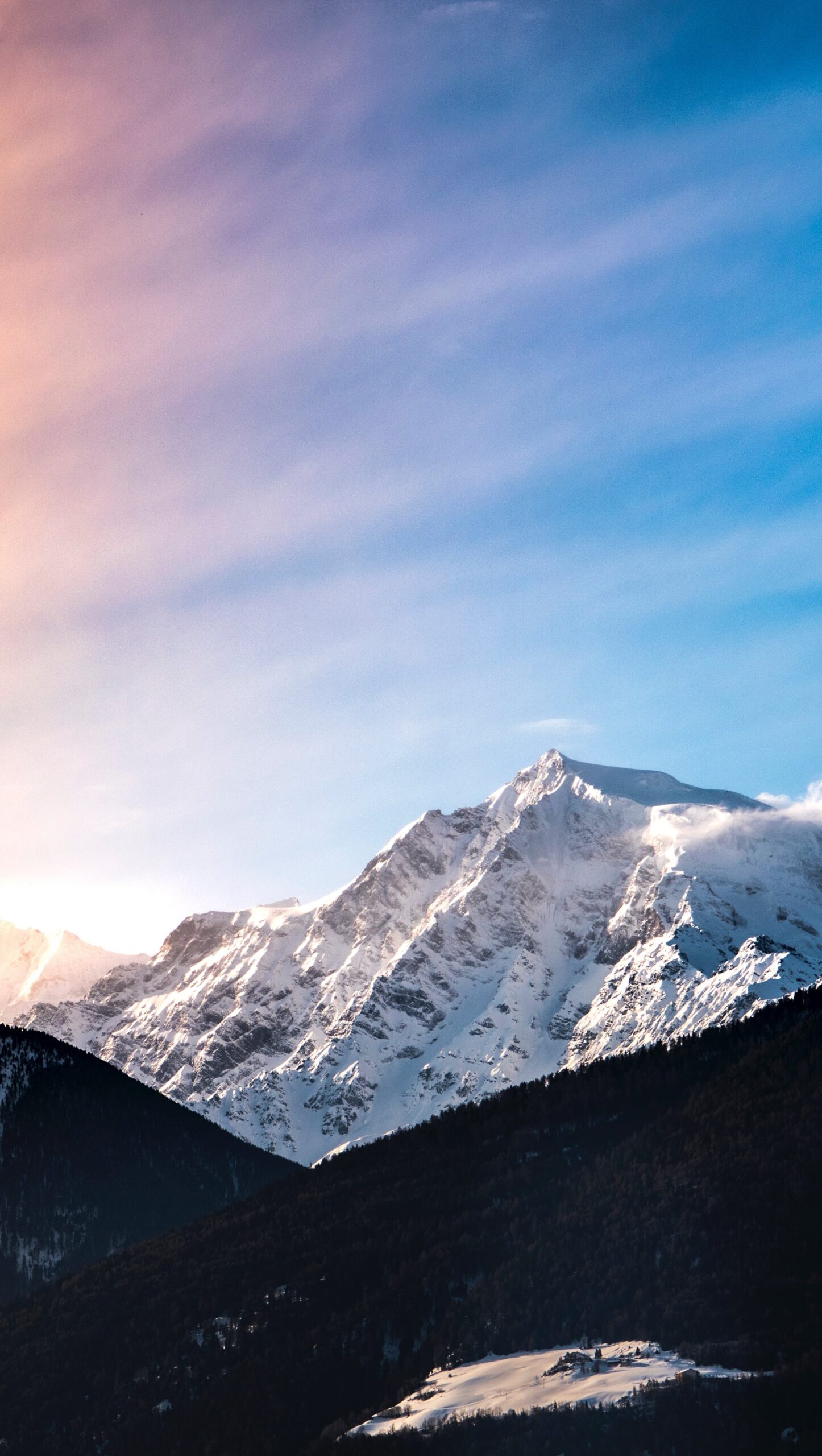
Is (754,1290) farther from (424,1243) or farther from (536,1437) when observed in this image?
(424,1243)

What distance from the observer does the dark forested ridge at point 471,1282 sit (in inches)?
5330

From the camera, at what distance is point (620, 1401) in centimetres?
11169

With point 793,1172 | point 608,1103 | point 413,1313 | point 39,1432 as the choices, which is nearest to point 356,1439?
point 413,1313

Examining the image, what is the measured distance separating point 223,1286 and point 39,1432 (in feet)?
90.5

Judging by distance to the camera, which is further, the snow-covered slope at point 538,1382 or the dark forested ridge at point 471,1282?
the dark forested ridge at point 471,1282

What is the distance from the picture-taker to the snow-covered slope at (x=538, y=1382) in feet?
383

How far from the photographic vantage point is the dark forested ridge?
5330 inches

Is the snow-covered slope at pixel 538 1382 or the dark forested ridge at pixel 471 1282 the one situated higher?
the dark forested ridge at pixel 471 1282

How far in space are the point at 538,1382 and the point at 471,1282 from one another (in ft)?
115

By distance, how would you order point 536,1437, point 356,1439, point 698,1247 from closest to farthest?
point 536,1437 < point 356,1439 < point 698,1247

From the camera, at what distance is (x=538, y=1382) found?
12388cm

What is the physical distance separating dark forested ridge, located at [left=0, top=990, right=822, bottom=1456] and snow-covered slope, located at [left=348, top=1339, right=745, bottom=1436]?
3.18m

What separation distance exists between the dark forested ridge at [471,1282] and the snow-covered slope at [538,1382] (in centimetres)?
318

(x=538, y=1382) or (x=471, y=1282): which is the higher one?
(x=471, y=1282)
